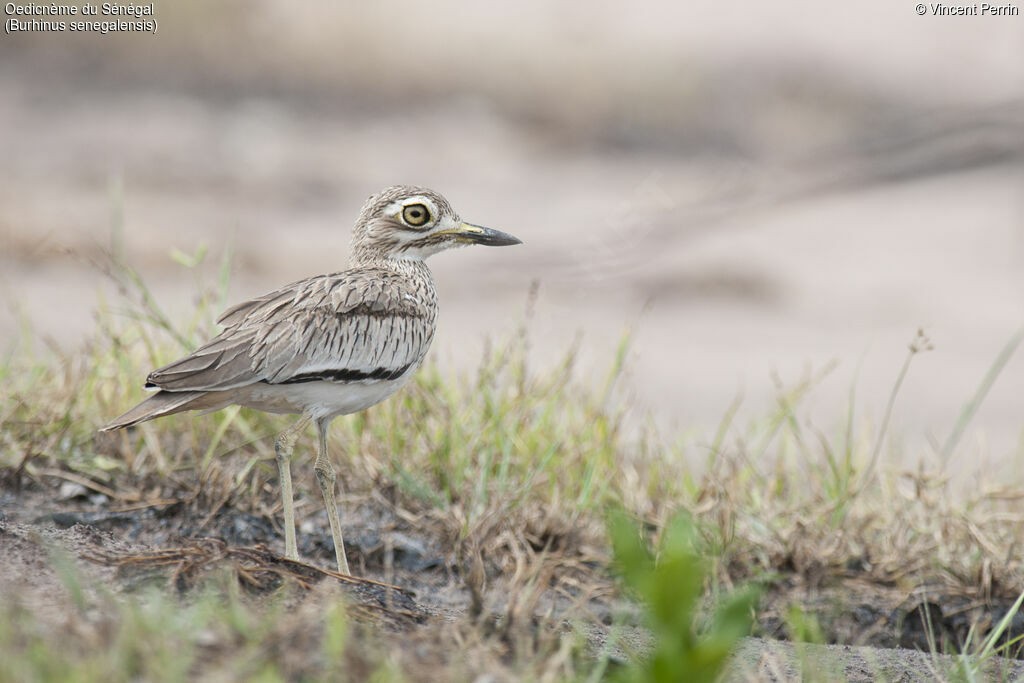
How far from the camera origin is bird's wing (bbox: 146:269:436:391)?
10.3 feet

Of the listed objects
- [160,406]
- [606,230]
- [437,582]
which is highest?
[606,230]

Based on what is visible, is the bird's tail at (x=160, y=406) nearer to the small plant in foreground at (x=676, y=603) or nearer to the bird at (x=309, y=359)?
the bird at (x=309, y=359)

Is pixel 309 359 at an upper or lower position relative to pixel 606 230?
lower

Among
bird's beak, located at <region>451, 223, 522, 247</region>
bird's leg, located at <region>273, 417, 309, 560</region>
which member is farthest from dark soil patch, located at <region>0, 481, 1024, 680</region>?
bird's beak, located at <region>451, 223, 522, 247</region>

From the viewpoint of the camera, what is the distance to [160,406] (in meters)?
3.09

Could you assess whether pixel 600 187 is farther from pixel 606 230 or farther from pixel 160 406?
pixel 160 406

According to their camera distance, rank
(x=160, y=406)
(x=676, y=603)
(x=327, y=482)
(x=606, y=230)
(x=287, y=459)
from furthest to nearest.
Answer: (x=606, y=230) < (x=327, y=482) < (x=287, y=459) < (x=160, y=406) < (x=676, y=603)

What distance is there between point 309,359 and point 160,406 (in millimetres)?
419

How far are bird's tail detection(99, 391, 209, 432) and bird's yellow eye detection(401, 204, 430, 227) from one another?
0.96m

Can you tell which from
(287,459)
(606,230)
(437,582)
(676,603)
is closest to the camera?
(676,603)

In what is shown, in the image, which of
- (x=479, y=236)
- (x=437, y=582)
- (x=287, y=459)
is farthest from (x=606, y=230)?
(x=287, y=459)

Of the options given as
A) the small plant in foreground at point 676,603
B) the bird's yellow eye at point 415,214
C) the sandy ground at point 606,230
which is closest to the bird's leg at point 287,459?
the bird's yellow eye at point 415,214

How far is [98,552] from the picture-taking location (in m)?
2.70

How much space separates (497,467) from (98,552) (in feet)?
5.49
